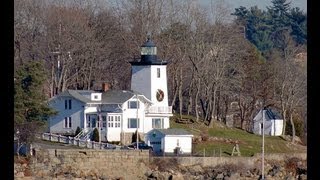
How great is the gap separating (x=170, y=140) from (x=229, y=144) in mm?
1266

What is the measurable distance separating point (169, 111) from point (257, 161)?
332cm

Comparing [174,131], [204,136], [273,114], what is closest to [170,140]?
[174,131]

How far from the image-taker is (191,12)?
36.3 metres

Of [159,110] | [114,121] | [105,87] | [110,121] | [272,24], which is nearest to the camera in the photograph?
[114,121]

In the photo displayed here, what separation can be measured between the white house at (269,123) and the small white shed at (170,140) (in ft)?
14.6

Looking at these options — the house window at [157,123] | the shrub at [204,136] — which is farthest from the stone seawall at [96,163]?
the house window at [157,123]

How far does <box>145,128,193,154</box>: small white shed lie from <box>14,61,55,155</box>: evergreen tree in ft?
7.85

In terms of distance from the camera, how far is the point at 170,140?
94.6ft

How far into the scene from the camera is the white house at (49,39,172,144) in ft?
95.9

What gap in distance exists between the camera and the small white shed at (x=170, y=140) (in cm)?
2831

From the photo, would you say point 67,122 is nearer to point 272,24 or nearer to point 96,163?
point 96,163

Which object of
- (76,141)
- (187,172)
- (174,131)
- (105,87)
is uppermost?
(105,87)

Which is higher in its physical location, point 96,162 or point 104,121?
point 104,121
